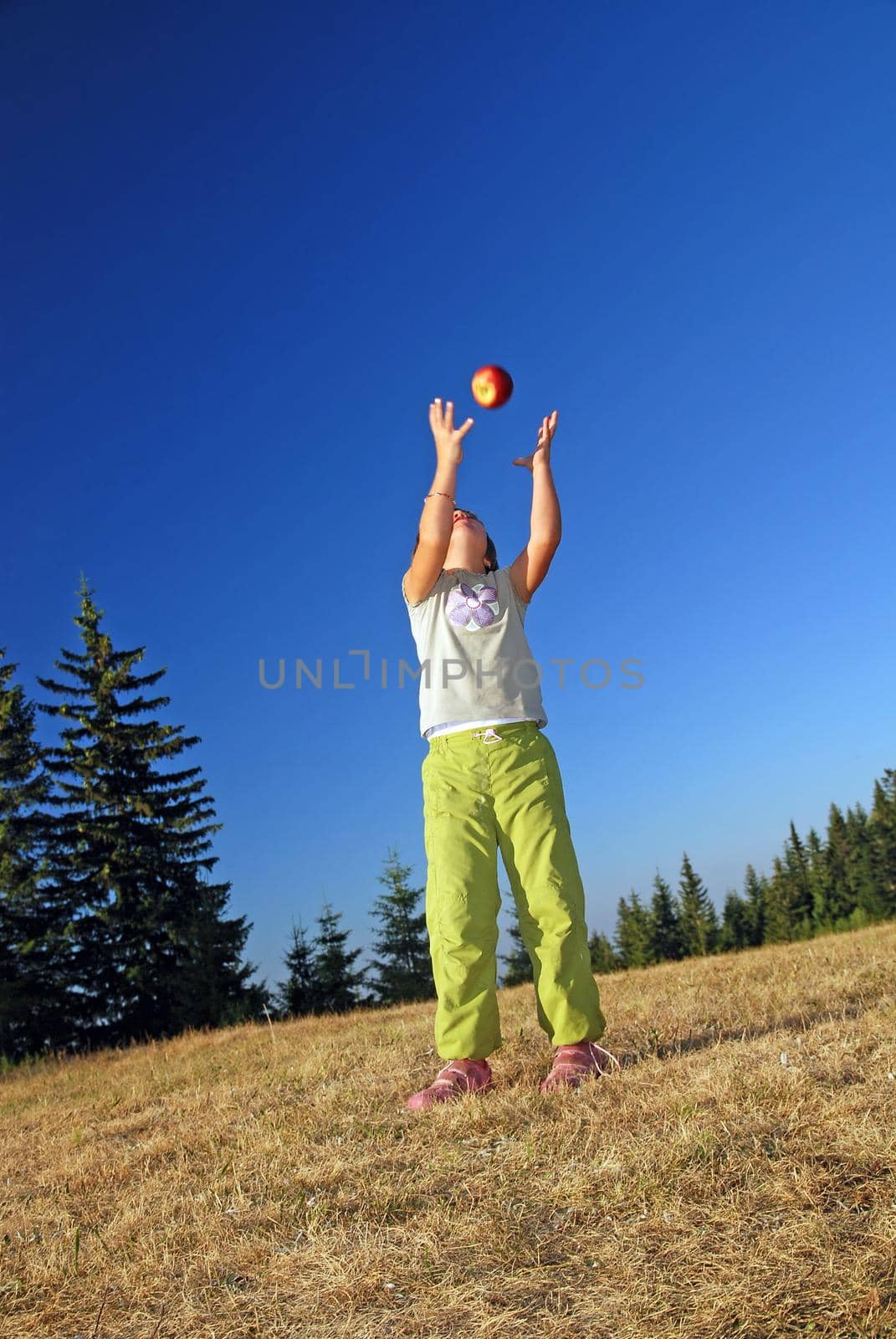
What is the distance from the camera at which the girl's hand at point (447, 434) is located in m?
4.71

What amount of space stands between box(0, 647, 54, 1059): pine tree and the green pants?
1859 centimetres

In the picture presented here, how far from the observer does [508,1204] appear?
2.73 metres

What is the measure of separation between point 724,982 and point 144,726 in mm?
20587

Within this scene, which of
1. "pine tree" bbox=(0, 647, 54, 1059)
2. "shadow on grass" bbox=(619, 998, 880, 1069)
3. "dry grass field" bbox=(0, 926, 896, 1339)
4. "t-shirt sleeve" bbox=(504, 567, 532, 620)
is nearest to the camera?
"dry grass field" bbox=(0, 926, 896, 1339)

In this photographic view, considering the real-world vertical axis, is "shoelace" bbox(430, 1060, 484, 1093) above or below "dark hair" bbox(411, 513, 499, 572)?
below

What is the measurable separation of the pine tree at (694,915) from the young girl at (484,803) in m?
58.8

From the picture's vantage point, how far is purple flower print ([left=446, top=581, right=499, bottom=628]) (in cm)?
465

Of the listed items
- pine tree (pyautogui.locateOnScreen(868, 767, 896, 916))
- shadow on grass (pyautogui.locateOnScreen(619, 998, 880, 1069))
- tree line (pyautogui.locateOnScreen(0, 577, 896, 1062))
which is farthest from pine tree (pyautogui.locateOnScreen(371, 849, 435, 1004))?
pine tree (pyautogui.locateOnScreen(868, 767, 896, 916))

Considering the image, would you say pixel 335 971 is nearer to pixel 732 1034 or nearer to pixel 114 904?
pixel 114 904

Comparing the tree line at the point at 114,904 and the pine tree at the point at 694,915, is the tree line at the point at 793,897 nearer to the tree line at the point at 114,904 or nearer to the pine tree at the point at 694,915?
the pine tree at the point at 694,915

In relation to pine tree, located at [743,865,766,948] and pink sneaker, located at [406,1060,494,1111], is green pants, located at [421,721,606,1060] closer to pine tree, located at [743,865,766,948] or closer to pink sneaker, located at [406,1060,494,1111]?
pink sneaker, located at [406,1060,494,1111]

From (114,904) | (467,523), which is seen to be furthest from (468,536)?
(114,904)

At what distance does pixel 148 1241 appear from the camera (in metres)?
2.90

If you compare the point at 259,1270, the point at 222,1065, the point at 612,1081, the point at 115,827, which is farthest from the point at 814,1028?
the point at 115,827
